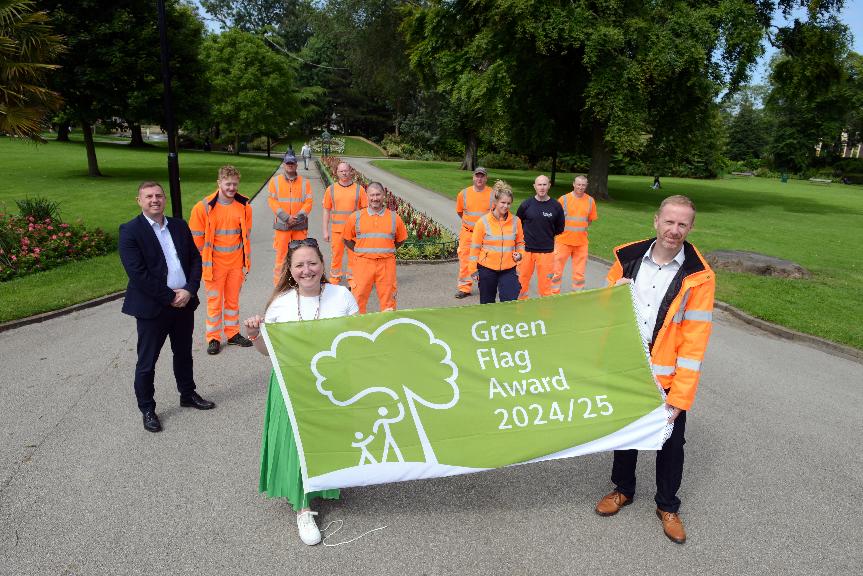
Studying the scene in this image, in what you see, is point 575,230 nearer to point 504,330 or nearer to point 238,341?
point 238,341

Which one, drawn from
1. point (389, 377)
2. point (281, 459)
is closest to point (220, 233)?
point (281, 459)

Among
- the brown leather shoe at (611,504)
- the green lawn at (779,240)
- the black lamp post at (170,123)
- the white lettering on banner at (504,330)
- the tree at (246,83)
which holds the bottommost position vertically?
the brown leather shoe at (611,504)

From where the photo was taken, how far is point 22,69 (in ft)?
31.8

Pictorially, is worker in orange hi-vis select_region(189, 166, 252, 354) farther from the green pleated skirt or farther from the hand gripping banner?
the hand gripping banner

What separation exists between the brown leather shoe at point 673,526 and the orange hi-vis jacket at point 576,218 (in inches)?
245

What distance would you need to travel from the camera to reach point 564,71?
28.2 meters

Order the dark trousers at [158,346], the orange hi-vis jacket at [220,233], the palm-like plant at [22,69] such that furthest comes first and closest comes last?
the palm-like plant at [22,69], the orange hi-vis jacket at [220,233], the dark trousers at [158,346]

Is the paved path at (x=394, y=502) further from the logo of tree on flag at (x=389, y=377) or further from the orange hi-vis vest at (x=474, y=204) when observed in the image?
the orange hi-vis vest at (x=474, y=204)

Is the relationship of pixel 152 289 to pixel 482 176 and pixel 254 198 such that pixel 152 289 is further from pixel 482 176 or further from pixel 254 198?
pixel 254 198

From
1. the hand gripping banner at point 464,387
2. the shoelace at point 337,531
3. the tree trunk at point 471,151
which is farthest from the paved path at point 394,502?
the tree trunk at point 471,151

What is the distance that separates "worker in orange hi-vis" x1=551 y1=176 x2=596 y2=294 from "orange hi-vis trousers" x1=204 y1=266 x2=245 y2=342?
16.8 ft

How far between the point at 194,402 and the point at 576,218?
6.72 meters

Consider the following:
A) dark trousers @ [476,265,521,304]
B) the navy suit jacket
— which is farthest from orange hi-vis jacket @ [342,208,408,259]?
the navy suit jacket

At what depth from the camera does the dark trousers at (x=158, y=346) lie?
196 inches
